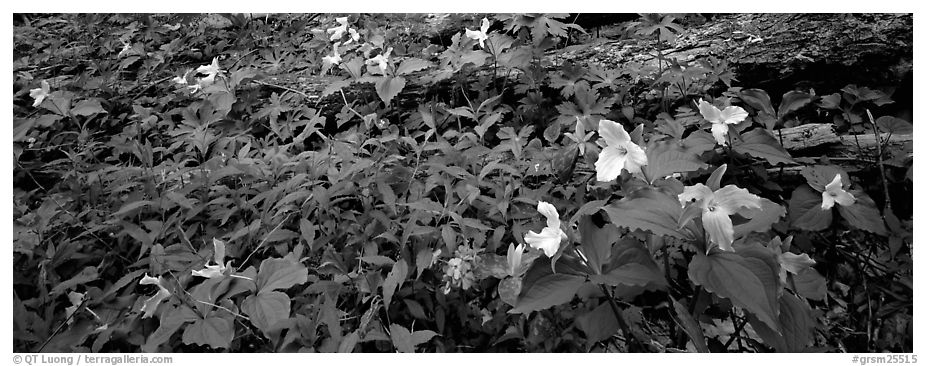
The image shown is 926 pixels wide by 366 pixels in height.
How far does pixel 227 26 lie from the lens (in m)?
4.25

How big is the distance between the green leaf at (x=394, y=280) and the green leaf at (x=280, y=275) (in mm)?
277

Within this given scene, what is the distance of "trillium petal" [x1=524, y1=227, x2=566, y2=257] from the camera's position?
1.31m

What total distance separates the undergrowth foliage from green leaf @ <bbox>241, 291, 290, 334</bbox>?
0.01 meters

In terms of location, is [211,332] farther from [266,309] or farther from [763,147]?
[763,147]

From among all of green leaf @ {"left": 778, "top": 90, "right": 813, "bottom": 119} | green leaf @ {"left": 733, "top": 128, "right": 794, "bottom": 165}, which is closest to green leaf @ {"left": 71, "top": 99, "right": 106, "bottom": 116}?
green leaf @ {"left": 733, "top": 128, "right": 794, "bottom": 165}

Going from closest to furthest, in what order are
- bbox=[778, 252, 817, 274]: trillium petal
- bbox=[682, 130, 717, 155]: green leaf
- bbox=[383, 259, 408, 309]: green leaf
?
bbox=[778, 252, 817, 274]: trillium petal → bbox=[383, 259, 408, 309]: green leaf → bbox=[682, 130, 717, 155]: green leaf

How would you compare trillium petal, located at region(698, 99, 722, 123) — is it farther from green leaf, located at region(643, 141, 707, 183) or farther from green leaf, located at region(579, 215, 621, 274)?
green leaf, located at region(579, 215, 621, 274)

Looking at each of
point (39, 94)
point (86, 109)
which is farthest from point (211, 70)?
point (39, 94)

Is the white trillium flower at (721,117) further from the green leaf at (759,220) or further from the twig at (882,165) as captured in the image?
the twig at (882,165)

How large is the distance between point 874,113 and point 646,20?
1.29 m

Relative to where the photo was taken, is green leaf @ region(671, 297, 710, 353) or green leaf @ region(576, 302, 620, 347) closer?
green leaf @ region(671, 297, 710, 353)

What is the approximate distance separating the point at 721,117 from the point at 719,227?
35.4 inches

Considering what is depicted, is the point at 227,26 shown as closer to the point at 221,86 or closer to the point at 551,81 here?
the point at 221,86

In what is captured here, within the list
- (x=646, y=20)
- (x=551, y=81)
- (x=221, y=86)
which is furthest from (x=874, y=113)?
(x=221, y=86)
